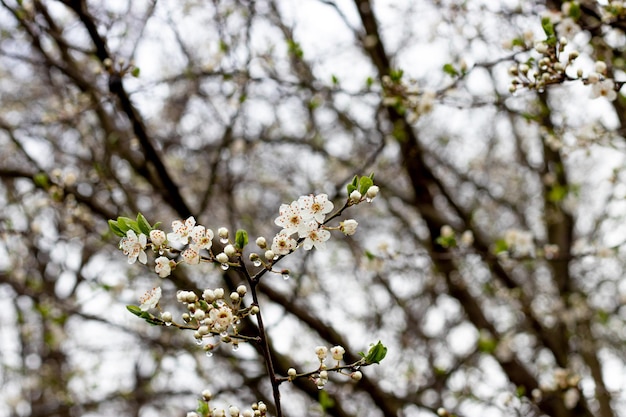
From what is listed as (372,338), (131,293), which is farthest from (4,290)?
(372,338)

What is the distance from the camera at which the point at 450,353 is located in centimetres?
730

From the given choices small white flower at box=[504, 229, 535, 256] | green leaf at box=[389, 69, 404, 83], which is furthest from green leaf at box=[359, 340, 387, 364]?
small white flower at box=[504, 229, 535, 256]

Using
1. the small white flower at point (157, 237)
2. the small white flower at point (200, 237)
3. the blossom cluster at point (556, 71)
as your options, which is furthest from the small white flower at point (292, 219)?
the blossom cluster at point (556, 71)

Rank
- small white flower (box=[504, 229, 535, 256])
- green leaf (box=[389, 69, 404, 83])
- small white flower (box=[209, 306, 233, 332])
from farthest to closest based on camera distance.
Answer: small white flower (box=[504, 229, 535, 256])
green leaf (box=[389, 69, 404, 83])
small white flower (box=[209, 306, 233, 332])

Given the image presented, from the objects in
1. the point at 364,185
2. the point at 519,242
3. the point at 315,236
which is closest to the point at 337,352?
the point at 315,236

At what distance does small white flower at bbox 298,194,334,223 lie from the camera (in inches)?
68.8

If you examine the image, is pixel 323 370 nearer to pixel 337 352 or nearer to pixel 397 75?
pixel 337 352

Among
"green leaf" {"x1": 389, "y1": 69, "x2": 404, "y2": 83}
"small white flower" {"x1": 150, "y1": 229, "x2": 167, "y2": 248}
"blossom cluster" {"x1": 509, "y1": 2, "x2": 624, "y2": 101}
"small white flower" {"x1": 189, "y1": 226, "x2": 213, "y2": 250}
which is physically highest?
"green leaf" {"x1": 389, "y1": 69, "x2": 404, "y2": 83}

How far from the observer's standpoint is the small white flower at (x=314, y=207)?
1748 mm

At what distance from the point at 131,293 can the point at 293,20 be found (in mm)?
2810

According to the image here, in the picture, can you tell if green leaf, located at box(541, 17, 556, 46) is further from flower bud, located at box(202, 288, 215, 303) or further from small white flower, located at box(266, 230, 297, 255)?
flower bud, located at box(202, 288, 215, 303)

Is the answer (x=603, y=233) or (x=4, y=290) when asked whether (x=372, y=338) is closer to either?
(x=603, y=233)

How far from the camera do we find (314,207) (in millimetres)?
1759

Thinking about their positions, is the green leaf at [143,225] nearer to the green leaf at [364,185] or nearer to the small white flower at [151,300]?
the small white flower at [151,300]
